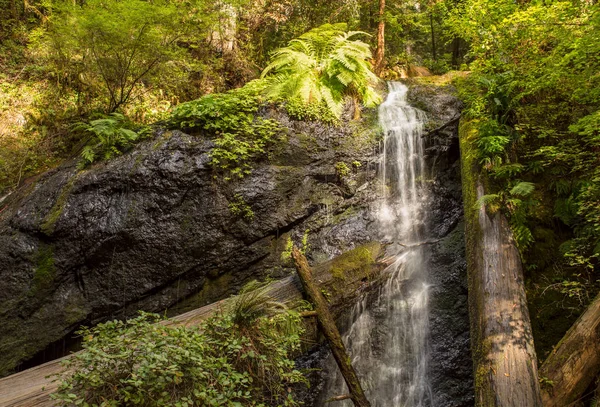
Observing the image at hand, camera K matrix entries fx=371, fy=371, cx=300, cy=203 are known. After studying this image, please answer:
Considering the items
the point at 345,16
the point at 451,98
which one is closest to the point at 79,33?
the point at 451,98

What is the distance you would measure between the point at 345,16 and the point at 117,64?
799 cm

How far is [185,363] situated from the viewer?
2.69 meters

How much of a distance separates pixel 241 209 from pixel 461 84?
5.81 meters

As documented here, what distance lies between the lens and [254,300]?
3.63 metres

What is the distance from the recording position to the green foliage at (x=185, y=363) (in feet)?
8.10

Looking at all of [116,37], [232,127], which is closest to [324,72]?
[232,127]

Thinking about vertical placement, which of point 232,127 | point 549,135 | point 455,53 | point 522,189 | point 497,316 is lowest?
point 497,316

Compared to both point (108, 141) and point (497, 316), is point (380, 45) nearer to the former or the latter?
point (108, 141)

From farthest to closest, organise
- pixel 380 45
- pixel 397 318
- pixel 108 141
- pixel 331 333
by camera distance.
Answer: pixel 380 45
pixel 108 141
pixel 397 318
pixel 331 333

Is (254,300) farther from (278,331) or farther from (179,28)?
(179,28)

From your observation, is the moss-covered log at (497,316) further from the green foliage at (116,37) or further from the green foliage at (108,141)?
the green foliage at (116,37)

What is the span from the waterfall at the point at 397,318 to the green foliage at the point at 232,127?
2.39m

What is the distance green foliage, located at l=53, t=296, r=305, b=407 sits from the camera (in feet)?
8.10

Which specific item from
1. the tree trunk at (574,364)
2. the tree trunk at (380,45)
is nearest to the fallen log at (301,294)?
the tree trunk at (574,364)
